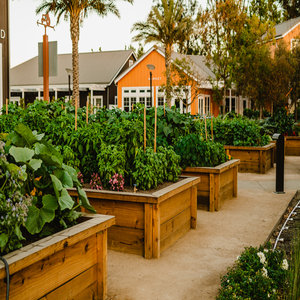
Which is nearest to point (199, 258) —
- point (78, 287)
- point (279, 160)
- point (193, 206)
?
point (193, 206)

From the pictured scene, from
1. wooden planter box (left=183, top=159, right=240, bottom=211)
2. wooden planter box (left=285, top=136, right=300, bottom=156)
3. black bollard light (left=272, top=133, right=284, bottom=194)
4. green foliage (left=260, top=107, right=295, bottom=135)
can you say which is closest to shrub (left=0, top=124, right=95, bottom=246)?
wooden planter box (left=183, top=159, right=240, bottom=211)

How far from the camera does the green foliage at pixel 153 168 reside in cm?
434

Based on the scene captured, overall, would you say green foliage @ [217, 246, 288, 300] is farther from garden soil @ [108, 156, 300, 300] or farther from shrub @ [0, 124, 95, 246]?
shrub @ [0, 124, 95, 246]

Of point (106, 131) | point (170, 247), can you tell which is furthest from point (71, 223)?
point (106, 131)

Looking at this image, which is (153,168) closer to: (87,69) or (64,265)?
(64,265)

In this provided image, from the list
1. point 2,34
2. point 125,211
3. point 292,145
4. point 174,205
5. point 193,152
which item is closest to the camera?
point 125,211

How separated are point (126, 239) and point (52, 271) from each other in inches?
65.4

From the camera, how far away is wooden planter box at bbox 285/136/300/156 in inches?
520

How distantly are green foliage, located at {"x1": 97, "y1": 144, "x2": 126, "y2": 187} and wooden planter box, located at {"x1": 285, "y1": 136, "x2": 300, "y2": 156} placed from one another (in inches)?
396

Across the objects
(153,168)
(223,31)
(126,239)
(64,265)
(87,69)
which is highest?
(223,31)

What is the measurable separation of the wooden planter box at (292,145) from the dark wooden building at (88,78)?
Result: 19401 mm

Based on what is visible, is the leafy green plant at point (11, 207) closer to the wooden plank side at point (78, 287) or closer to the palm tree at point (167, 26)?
the wooden plank side at point (78, 287)

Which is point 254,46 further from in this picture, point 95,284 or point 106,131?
point 95,284

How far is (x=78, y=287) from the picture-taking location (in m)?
2.63
